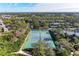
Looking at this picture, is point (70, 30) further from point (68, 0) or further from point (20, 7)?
point (20, 7)

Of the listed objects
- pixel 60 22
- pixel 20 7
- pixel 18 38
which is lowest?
pixel 18 38

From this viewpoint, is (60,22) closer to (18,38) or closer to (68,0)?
(68,0)

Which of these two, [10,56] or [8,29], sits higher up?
[8,29]

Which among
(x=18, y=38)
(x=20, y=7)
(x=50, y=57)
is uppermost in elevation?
(x=20, y=7)

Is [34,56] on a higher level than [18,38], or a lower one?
lower

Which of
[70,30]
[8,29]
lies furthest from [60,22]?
[8,29]

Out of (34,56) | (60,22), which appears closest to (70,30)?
(60,22)
